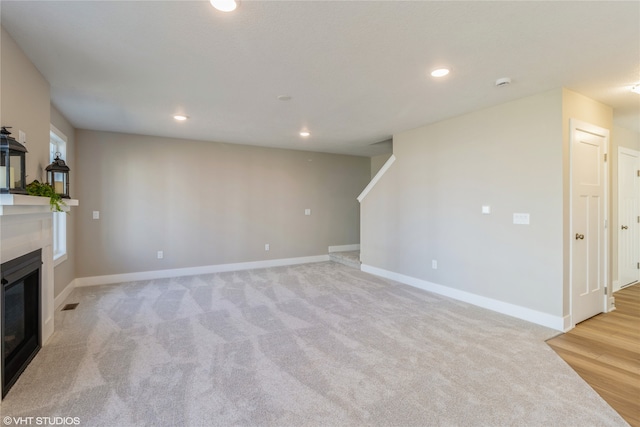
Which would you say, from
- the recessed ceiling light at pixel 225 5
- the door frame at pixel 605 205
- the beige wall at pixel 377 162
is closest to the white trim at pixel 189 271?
the beige wall at pixel 377 162

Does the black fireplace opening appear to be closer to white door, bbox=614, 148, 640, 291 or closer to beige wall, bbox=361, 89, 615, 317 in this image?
beige wall, bbox=361, 89, 615, 317

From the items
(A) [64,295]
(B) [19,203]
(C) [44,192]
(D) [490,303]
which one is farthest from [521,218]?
(A) [64,295]

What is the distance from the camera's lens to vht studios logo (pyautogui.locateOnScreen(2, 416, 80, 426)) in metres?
1.79

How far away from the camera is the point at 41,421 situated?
5.93 ft

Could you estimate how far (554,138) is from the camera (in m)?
3.14

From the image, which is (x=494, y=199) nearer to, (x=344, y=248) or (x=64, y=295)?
(x=344, y=248)

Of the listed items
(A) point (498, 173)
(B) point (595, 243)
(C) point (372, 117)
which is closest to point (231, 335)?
(C) point (372, 117)

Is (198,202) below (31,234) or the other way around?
the other way around

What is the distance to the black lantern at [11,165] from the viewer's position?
6.61ft

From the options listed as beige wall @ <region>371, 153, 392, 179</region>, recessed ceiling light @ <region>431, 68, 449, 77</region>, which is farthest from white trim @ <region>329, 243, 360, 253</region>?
recessed ceiling light @ <region>431, 68, 449, 77</region>

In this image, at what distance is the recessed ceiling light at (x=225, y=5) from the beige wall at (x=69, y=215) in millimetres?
3148

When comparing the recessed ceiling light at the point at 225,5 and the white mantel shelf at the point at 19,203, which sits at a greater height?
the recessed ceiling light at the point at 225,5

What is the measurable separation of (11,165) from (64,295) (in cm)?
271

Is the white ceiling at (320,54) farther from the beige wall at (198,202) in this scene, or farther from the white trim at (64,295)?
the white trim at (64,295)
